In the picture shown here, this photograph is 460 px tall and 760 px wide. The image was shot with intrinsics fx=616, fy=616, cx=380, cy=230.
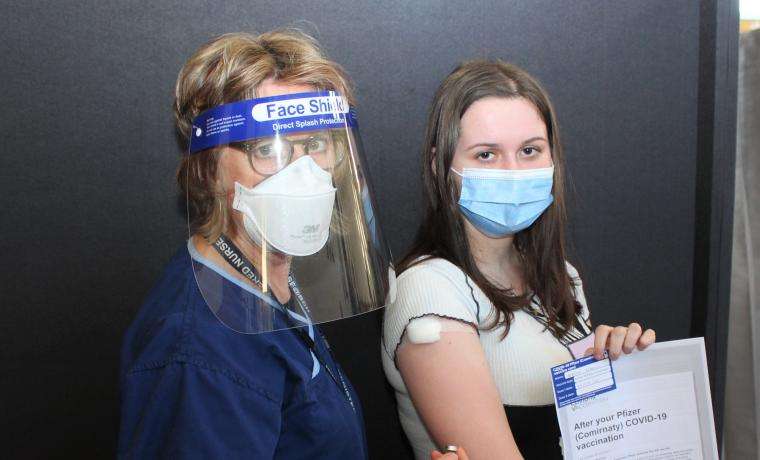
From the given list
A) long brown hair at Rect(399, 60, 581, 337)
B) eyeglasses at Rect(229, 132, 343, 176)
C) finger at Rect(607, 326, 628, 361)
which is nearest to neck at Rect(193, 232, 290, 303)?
eyeglasses at Rect(229, 132, 343, 176)

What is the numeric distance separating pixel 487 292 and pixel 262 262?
54cm

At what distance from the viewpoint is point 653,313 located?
7.09 ft

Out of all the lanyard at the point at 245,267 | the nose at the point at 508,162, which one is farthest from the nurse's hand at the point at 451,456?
the nose at the point at 508,162

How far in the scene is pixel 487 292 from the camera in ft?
4.15

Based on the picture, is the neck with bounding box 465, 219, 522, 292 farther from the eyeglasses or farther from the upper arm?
the eyeglasses

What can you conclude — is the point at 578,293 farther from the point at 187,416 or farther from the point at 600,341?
the point at 187,416

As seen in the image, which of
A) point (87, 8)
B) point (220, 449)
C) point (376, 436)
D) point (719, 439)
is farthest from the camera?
point (719, 439)

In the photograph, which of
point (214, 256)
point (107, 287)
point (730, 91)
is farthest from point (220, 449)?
point (730, 91)

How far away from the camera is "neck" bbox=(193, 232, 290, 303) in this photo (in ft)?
3.00

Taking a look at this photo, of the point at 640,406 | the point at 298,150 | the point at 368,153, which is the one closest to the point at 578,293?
the point at 640,406

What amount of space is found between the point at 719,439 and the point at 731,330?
373 mm

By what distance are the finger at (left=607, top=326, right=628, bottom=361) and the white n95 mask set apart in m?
0.63

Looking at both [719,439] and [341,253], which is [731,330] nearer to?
[719,439]

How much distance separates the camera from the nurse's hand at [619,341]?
1.18 metres
